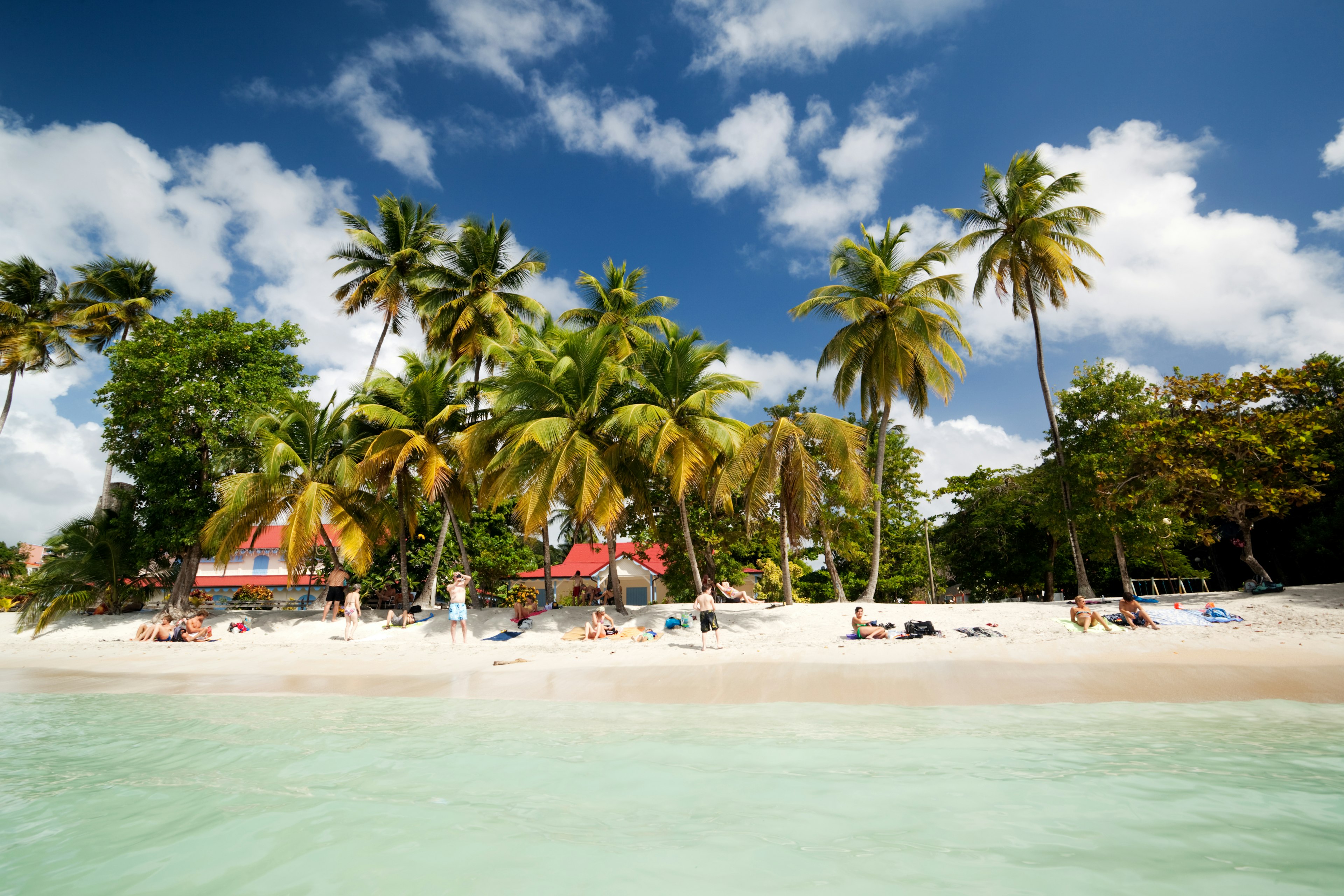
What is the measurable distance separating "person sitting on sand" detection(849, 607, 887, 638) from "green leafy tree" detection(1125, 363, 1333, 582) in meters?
9.31

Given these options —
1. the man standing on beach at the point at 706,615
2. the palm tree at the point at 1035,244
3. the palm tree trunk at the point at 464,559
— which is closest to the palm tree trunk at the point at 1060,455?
the palm tree at the point at 1035,244

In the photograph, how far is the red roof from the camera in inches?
1353

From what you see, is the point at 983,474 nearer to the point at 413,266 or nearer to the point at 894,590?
the point at 894,590

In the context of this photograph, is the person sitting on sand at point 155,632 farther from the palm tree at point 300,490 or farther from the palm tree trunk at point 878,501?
the palm tree trunk at point 878,501

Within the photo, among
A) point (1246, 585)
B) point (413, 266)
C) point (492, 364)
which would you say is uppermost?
point (413, 266)

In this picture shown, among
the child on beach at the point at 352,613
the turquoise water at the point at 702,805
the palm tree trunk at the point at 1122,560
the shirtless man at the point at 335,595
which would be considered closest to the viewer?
the turquoise water at the point at 702,805

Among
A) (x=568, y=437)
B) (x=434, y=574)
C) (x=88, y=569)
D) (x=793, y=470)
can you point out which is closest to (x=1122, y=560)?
(x=793, y=470)

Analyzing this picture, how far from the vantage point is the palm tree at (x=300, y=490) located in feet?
55.3

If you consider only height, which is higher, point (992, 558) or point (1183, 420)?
point (1183, 420)

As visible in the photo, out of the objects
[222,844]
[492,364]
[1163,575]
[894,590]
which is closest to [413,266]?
[492,364]

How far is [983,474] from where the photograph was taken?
30891 mm

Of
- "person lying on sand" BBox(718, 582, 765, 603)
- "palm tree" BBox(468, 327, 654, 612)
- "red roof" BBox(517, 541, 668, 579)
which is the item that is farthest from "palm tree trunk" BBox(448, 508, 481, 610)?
"red roof" BBox(517, 541, 668, 579)

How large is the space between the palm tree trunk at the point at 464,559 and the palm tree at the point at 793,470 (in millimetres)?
7481

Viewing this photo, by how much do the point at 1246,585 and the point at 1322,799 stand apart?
1600cm
